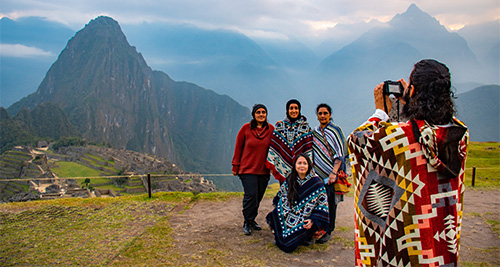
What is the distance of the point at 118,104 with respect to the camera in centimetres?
12900

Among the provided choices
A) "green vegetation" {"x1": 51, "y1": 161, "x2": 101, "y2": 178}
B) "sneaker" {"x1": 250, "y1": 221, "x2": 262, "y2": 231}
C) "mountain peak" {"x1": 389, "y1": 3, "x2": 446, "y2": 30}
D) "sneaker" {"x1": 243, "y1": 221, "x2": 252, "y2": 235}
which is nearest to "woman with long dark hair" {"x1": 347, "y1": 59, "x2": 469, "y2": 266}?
"sneaker" {"x1": 243, "y1": 221, "x2": 252, "y2": 235}

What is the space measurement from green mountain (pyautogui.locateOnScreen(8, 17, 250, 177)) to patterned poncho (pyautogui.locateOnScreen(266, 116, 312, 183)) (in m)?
117

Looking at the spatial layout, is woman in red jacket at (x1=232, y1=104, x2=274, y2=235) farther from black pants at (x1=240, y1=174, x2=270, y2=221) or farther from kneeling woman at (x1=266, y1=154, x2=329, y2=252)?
kneeling woman at (x1=266, y1=154, x2=329, y2=252)

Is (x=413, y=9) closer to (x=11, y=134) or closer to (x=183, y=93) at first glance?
(x=183, y=93)

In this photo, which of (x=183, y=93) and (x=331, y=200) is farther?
(x=183, y=93)

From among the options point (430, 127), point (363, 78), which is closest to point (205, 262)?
point (430, 127)

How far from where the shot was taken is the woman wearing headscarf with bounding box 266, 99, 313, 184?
411cm

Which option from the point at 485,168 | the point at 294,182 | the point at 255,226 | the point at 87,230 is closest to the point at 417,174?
the point at 294,182

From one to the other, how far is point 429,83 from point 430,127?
0.21 m

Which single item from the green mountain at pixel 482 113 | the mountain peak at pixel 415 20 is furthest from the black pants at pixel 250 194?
the mountain peak at pixel 415 20

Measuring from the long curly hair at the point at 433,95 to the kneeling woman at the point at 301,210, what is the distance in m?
2.24

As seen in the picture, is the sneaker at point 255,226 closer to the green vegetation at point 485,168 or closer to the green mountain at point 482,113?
the green vegetation at point 485,168

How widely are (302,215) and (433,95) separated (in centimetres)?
248

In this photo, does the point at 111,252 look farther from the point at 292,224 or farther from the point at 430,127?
the point at 430,127
